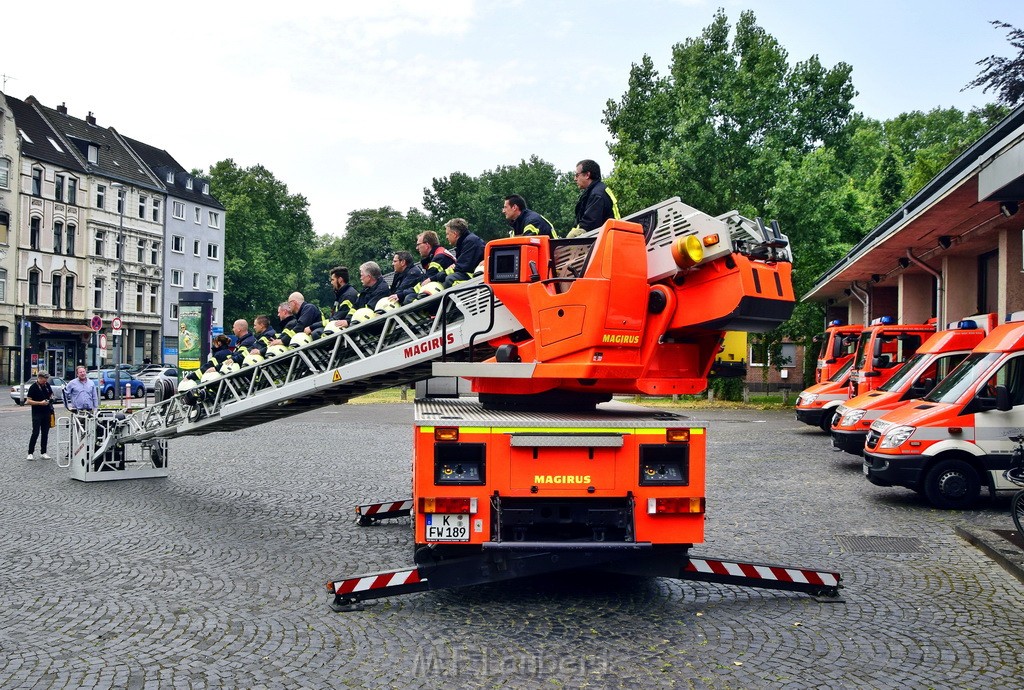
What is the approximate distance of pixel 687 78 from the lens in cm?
3806

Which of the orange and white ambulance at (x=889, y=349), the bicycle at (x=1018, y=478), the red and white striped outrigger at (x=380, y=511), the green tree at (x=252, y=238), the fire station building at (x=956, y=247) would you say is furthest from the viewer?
the green tree at (x=252, y=238)

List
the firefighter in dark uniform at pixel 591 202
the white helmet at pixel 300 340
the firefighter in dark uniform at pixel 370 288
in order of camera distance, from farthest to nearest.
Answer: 1. the white helmet at pixel 300 340
2. the firefighter in dark uniform at pixel 370 288
3. the firefighter in dark uniform at pixel 591 202

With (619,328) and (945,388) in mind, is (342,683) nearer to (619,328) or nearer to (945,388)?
(619,328)

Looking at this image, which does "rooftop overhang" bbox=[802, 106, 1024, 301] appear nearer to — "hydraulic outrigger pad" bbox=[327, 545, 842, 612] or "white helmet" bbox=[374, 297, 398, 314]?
"hydraulic outrigger pad" bbox=[327, 545, 842, 612]

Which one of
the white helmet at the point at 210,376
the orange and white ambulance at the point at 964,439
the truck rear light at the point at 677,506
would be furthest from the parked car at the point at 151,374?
the truck rear light at the point at 677,506

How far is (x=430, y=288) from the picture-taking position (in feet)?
29.3

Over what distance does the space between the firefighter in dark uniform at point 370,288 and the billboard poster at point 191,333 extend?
1813 cm

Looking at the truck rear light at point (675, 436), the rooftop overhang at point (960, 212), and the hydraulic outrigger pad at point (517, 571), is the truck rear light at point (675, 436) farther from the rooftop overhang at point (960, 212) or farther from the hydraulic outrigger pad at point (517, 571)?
the rooftop overhang at point (960, 212)

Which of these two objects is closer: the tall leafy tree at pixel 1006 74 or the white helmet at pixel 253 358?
the white helmet at pixel 253 358

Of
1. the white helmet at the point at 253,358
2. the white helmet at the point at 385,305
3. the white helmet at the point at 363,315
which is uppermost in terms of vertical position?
the white helmet at the point at 385,305

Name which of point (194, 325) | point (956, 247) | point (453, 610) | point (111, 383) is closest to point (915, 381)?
point (956, 247)

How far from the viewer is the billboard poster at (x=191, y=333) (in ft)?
88.4

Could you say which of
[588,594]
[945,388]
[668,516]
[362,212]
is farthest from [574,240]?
[362,212]

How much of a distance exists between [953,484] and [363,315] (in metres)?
7.60
